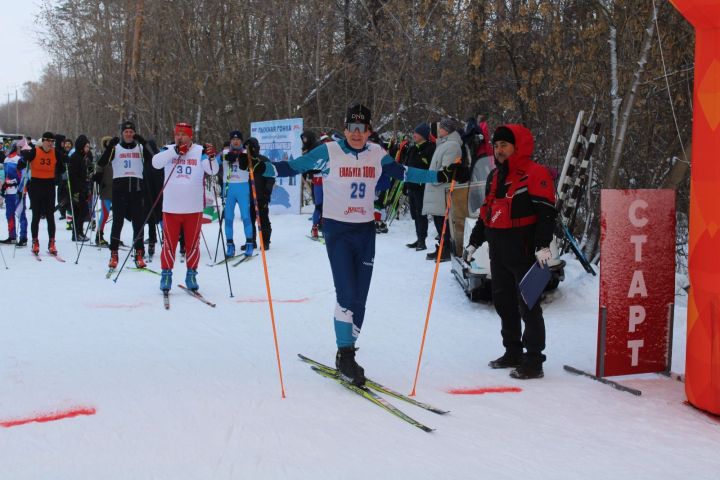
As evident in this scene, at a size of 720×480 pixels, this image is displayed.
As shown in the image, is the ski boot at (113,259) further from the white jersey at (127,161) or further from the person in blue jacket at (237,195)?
the person in blue jacket at (237,195)

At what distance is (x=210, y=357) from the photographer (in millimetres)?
5500

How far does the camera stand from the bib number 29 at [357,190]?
16.0 ft

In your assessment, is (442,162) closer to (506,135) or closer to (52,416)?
(506,135)

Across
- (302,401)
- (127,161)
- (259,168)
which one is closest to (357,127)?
(259,168)

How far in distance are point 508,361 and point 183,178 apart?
4.50 metres

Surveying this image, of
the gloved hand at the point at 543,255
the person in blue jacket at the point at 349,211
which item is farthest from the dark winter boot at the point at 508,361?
the person in blue jacket at the point at 349,211

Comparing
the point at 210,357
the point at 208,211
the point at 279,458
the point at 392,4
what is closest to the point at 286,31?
the point at 392,4

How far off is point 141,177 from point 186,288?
98.5 inches

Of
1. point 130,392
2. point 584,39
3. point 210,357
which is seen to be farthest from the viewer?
point 584,39

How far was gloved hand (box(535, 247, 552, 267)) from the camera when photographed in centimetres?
469

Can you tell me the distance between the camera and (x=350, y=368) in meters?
4.75

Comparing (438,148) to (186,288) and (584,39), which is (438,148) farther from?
(186,288)

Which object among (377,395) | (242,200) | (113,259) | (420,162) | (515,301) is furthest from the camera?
(420,162)

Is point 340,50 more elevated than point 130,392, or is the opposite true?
point 340,50
